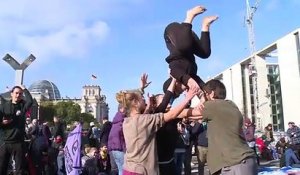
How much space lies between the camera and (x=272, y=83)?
79250mm

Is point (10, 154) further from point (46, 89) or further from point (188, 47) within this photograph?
point (46, 89)

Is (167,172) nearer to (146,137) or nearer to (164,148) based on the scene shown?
(164,148)

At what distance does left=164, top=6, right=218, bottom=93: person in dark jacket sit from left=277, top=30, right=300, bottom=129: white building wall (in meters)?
57.7

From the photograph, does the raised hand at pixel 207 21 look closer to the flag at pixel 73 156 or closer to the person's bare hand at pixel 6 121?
the person's bare hand at pixel 6 121

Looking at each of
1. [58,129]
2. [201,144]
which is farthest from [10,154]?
[58,129]

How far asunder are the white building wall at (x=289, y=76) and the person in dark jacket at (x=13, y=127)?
56.1m

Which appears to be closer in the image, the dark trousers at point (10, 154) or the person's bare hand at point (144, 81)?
the person's bare hand at point (144, 81)

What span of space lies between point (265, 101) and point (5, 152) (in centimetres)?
7251

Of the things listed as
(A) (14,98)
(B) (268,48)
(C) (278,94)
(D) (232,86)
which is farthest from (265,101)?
(A) (14,98)

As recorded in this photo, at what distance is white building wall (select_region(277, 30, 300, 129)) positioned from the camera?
61.2m

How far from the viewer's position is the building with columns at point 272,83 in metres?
62.0

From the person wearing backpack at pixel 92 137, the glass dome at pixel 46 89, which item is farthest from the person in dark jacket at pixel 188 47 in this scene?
the glass dome at pixel 46 89

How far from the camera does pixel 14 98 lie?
789 centimetres

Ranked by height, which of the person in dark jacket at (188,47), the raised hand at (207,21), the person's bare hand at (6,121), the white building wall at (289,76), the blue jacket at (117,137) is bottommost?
the blue jacket at (117,137)
